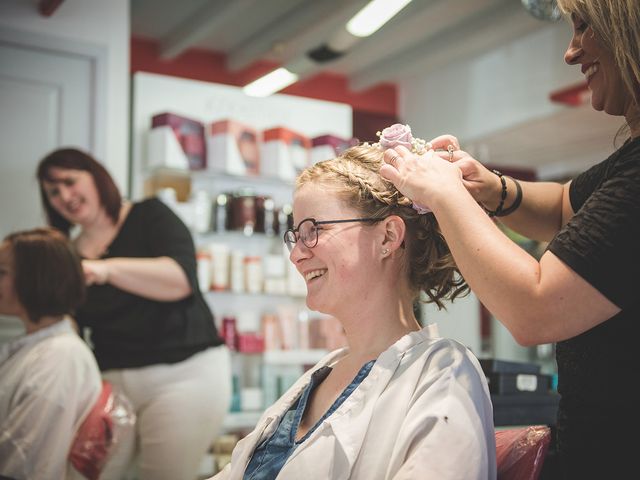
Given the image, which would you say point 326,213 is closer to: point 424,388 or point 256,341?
point 424,388

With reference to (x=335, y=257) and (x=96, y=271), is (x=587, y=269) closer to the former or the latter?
(x=335, y=257)

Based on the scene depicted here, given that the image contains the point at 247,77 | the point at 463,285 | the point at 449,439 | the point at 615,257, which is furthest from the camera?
the point at 247,77

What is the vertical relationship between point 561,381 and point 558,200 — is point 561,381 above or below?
below

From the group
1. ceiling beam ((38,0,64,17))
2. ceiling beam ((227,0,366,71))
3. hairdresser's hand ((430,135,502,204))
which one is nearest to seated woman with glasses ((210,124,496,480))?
hairdresser's hand ((430,135,502,204))

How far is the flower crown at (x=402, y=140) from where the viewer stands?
4.23 ft

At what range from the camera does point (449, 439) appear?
110cm

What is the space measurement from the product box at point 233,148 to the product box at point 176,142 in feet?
0.22

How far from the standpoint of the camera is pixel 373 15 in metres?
4.31

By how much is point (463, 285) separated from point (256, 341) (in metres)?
2.80

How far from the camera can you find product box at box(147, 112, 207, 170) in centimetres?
417

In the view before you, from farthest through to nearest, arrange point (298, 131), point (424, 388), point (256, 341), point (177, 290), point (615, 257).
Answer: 1. point (298, 131)
2. point (256, 341)
3. point (177, 290)
4. point (424, 388)
5. point (615, 257)

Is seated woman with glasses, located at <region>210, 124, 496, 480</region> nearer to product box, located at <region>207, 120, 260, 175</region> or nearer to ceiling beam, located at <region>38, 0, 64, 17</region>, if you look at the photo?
ceiling beam, located at <region>38, 0, 64, 17</region>

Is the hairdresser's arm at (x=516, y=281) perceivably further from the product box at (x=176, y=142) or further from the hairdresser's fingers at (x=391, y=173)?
the product box at (x=176, y=142)

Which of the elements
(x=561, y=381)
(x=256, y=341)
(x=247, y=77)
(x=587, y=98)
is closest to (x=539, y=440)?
(x=561, y=381)
